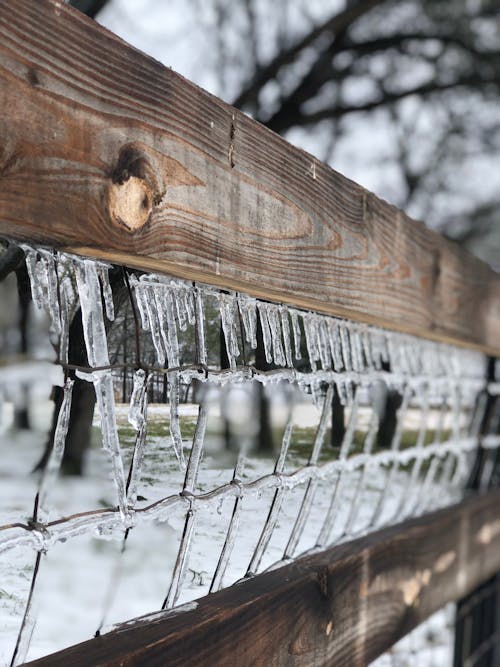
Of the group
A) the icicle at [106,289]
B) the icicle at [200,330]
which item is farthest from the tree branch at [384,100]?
the icicle at [106,289]

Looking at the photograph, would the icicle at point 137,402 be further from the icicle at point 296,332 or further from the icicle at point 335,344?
the icicle at point 335,344

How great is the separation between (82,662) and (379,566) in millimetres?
719

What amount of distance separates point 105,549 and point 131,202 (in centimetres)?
35

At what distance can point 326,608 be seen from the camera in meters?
1.06

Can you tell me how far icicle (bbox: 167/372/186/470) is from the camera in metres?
0.79

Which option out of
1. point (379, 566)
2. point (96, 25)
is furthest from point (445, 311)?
point (96, 25)

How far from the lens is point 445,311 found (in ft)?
4.83

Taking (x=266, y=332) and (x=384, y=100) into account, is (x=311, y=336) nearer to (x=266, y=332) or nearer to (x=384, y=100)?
(x=266, y=332)

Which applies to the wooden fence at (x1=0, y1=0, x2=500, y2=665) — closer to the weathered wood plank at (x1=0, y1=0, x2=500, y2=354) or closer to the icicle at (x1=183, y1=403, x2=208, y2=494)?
the weathered wood plank at (x1=0, y1=0, x2=500, y2=354)

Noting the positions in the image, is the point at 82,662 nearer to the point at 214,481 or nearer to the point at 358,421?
the point at 214,481

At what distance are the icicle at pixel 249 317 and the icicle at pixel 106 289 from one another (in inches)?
9.3

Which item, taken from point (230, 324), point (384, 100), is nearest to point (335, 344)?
point (230, 324)

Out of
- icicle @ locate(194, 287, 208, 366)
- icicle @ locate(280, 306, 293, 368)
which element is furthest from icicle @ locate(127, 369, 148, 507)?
icicle @ locate(280, 306, 293, 368)

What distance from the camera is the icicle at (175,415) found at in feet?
2.60
